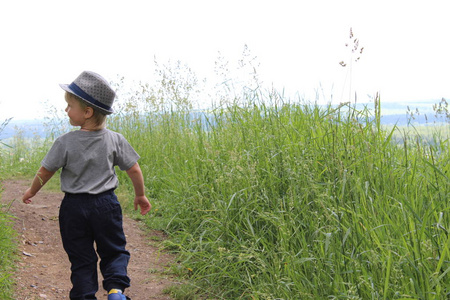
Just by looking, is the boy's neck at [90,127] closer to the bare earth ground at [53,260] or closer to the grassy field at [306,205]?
the grassy field at [306,205]

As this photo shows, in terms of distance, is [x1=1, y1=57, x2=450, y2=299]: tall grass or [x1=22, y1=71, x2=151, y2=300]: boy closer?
[x1=1, y1=57, x2=450, y2=299]: tall grass

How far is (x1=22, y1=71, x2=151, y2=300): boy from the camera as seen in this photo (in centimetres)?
321

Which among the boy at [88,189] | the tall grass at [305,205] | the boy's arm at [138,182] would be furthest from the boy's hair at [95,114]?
the tall grass at [305,205]

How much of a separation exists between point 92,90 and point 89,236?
104 cm

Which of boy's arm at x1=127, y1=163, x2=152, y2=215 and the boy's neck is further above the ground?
the boy's neck

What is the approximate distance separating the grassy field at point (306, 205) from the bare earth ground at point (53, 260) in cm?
23

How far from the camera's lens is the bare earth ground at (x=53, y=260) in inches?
144

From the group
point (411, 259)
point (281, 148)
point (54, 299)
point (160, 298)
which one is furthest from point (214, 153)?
point (411, 259)

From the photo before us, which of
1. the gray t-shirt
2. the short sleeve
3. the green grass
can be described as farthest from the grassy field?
the green grass

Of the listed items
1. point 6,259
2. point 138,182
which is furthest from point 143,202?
point 6,259

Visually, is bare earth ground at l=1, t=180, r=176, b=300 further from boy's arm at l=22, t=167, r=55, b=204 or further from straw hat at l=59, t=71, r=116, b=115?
straw hat at l=59, t=71, r=116, b=115

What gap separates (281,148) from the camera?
3.97 meters

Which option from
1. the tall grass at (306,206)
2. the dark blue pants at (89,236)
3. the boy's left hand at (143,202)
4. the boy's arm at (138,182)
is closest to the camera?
the tall grass at (306,206)

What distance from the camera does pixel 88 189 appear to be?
319cm
